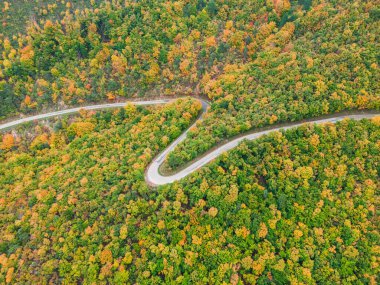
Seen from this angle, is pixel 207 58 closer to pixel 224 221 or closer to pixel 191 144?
pixel 191 144

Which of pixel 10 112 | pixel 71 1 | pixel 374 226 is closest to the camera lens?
pixel 374 226

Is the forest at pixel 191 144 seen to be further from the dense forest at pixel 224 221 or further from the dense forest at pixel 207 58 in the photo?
the dense forest at pixel 207 58

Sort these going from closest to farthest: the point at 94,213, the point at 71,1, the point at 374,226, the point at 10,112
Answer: the point at 374,226 → the point at 94,213 → the point at 10,112 → the point at 71,1

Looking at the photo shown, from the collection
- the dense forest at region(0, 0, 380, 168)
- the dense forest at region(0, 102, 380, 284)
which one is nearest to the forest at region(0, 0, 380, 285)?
the dense forest at region(0, 102, 380, 284)

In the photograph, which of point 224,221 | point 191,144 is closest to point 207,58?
point 191,144

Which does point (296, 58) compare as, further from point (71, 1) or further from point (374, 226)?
point (71, 1)

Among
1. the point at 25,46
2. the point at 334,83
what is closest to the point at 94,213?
the point at 334,83

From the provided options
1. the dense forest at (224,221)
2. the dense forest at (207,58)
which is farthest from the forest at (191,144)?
the dense forest at (207,58)
